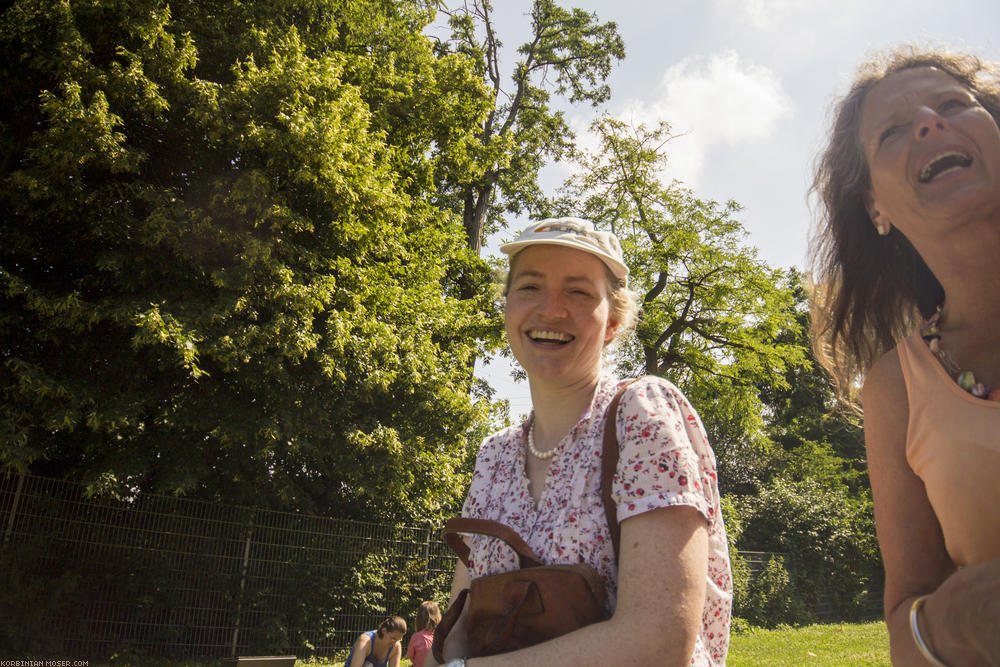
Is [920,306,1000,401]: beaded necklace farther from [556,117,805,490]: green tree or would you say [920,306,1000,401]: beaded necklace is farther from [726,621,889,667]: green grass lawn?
[556,117,805,490]: green tree

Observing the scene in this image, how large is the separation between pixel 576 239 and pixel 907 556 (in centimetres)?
108

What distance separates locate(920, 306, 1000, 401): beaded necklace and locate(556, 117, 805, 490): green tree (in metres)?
21.5

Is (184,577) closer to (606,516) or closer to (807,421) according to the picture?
(606,516)

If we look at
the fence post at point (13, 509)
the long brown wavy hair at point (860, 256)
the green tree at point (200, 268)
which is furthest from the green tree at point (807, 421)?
the long brown wavy hair at point (860, 256)

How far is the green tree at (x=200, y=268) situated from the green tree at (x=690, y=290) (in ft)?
39.2

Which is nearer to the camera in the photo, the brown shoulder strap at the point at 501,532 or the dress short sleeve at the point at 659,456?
the dress short sleeve at the point at 659,456

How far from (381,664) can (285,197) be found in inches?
300

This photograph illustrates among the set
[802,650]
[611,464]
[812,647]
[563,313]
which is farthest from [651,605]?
[812,647]

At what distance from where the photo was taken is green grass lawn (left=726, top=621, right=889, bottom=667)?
12375 millimetres

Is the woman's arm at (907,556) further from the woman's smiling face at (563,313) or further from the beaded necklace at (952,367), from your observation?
the woman's smiling face at (563,313)

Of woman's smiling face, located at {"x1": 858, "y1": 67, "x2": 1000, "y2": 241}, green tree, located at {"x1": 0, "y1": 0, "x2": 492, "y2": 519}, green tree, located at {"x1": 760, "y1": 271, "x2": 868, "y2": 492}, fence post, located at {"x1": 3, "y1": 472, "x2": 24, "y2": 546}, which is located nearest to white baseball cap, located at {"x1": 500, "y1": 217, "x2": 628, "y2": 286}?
woman's smiling face, located at {"x1": 858, "y1": 67, "x2": 1000, "y2": 241}

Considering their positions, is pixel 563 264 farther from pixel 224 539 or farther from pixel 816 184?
pixel 224 539

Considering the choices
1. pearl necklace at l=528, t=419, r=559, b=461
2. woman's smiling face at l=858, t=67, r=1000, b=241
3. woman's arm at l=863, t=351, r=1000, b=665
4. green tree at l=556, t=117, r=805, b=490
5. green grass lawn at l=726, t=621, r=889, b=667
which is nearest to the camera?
woman's arm at l=863, t=351, r=1000, b=665

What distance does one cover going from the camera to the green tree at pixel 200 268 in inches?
405
